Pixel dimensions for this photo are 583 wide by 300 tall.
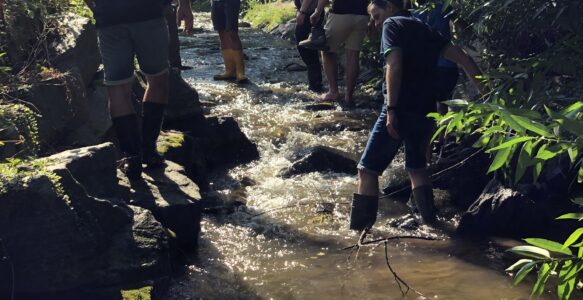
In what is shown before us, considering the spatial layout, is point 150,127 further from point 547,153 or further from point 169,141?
point 547,153

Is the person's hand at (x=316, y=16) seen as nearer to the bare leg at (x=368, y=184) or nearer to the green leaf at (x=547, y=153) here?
the bare leg at (x=368, y=184)

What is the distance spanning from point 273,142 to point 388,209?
2.44 m

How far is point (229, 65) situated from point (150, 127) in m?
5.91

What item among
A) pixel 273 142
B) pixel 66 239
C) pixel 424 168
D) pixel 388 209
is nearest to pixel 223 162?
pixel 273 142

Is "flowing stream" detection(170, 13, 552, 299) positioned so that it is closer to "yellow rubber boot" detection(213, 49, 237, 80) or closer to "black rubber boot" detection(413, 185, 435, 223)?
"black rubber boot" detection(413, 185, 435, 223)

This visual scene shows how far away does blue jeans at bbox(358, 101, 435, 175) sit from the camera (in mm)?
5480

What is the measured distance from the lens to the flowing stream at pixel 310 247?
15.0 ft

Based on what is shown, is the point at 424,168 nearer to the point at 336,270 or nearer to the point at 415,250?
the point at 415,250

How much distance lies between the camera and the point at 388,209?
20.6 feet

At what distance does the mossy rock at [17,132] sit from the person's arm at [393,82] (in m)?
2.46

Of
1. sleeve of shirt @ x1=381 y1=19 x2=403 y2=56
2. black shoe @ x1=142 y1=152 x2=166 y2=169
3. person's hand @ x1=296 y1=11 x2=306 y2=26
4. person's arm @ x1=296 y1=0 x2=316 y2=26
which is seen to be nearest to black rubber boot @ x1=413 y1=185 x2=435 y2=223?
sleeve of shirt @ x1=381 y1=19 x2=403 y2=56

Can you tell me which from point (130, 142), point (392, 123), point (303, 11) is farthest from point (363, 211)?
point (303, 11)

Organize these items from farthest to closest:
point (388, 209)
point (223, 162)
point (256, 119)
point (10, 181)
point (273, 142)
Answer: point (256, 119) < point (273, 142) < point (223, 162) < point (388, 209) < point (10, 181)

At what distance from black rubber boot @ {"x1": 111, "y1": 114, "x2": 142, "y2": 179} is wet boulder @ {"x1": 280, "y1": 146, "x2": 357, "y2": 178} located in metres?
2.09
